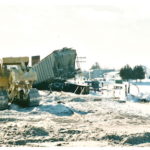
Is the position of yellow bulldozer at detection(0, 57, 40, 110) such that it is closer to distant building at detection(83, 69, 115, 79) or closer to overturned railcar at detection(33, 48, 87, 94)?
overturned railcar at detection(33, 48, 87, 94)

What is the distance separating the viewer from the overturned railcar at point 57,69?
2862 centimetres

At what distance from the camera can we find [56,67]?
2894 centimetres

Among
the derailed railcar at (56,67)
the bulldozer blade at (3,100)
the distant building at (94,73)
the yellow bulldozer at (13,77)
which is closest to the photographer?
the yellow bulldozer at (13,77)

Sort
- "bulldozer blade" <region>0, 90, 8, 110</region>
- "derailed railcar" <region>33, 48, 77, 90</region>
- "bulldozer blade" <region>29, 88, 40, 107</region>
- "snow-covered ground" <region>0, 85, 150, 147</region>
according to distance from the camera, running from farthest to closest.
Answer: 1. "derailed railcar" <region>33, 48, 77, 90</region>
2. "bulldozer blade" <region>29, 88, 40, 107</region>
3. "bulldozer blade" <region>0, 90, 8, 110</region>
4. "snow-covered ground" <region>0, 85, 150, 147</region>

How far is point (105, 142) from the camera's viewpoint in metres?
8.75

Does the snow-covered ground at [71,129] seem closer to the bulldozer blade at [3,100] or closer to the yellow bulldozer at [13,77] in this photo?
the bulldozer blade at [3,100]

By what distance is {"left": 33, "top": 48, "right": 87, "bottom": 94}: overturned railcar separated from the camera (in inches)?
1127

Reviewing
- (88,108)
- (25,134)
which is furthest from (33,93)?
(25,134)

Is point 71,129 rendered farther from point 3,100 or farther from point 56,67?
point 56,67

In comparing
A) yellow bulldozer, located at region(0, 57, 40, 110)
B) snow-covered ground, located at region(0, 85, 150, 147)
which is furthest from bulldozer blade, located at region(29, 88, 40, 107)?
snow-covered ground, located at region(0, 85, 150, 147)

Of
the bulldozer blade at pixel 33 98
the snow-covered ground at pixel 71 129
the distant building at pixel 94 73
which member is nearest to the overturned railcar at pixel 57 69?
the bulldozer blade at pixel 33 98

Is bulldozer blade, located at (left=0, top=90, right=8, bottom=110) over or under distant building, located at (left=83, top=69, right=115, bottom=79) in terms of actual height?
under

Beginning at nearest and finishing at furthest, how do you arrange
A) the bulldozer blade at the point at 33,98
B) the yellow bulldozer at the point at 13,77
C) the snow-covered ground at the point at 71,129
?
the snow-covered ground at the point at 71,129, the yellow bulldozer at the point at 13,77, the bulldozer blade at the point at 33,98

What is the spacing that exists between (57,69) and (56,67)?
19 centimetres
